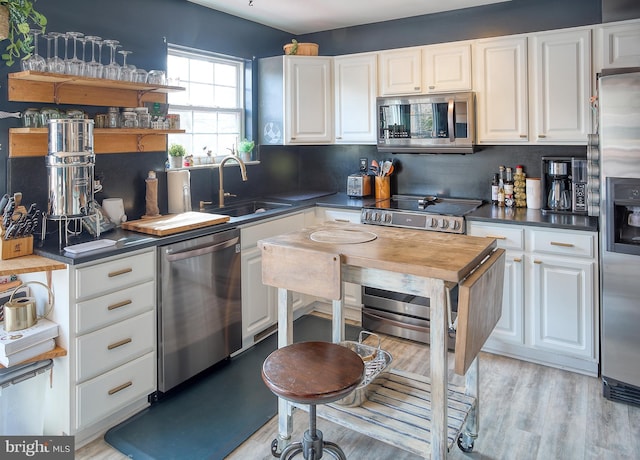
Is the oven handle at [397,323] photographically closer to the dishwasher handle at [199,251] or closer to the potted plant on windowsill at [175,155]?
the dishwasher handle at [199,251]

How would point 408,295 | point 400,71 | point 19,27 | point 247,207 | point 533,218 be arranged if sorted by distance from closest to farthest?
point 19,27 → point 533,218 → point 408,295 → point 400,71 → point 247,207

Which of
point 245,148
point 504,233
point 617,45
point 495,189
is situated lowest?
point 504,233

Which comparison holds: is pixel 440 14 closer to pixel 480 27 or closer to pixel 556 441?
pixel 480 27

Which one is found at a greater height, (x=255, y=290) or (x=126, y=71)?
(x=126, y=71)

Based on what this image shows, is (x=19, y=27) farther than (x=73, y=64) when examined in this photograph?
No

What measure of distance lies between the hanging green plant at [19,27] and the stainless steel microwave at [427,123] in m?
2.48

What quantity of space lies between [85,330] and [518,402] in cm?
233

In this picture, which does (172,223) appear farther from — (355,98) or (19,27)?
(355,98)

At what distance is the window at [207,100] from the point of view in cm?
359

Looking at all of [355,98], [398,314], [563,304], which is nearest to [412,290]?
[563,304]

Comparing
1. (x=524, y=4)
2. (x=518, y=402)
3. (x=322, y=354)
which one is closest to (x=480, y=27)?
(x=524, y=4)

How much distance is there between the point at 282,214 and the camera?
3574mm

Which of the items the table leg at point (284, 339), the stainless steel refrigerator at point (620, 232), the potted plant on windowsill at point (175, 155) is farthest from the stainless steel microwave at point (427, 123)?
the table leg at point (284, 339)

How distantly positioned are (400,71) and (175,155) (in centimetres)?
190
